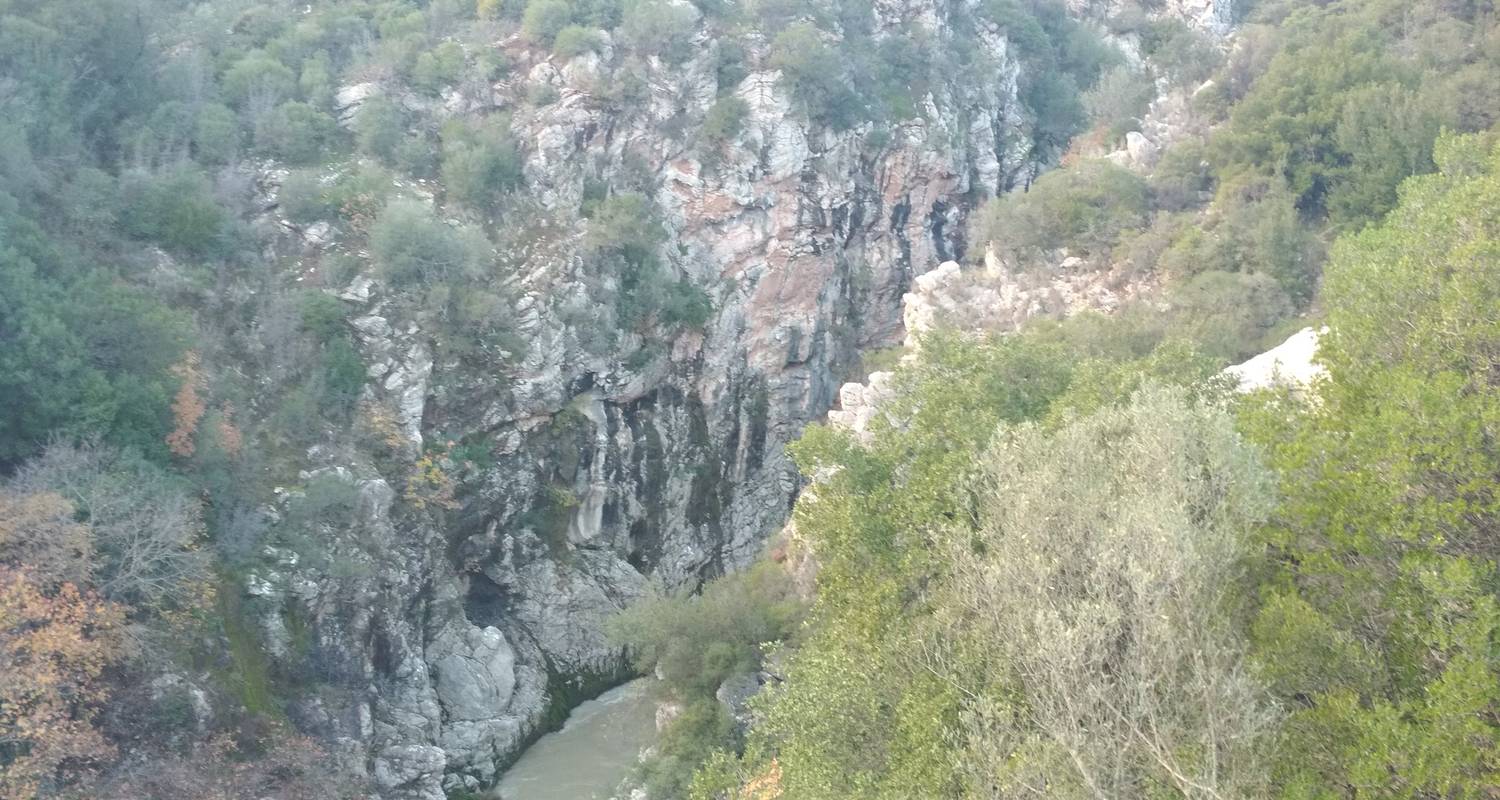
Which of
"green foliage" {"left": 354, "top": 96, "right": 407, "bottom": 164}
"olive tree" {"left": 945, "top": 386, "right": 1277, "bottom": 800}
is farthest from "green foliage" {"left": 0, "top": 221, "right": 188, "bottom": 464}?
"olive tree" {"left": 945, "top": 386, "right": 1277, "bottom": 800}

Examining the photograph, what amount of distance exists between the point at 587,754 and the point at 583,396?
445 inches

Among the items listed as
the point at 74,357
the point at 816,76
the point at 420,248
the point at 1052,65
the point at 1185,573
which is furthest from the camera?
the point at 1052,65

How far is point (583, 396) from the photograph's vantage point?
3475 centimetres

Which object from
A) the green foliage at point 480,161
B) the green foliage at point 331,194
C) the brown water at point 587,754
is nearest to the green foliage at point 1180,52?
the green foliage at point 480,161

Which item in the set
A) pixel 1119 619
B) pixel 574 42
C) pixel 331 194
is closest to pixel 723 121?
pixel 574 42

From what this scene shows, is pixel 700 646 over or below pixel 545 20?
below

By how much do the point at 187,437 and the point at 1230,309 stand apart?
23.0 meters

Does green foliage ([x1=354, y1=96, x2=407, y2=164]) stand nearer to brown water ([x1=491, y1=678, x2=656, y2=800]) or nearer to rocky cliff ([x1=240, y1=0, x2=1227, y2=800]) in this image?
rocky cliff ([x1=240, y1=0, x2=1227, y2=800])

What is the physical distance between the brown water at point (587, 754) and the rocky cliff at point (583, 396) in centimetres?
60

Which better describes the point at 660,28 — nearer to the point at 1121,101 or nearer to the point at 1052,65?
the point at 1121,101

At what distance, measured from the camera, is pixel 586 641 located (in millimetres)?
31750

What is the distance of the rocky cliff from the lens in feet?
86.0

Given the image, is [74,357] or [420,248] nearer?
[74,357]

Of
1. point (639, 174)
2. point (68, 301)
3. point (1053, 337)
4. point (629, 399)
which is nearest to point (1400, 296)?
point (1053, 337)
